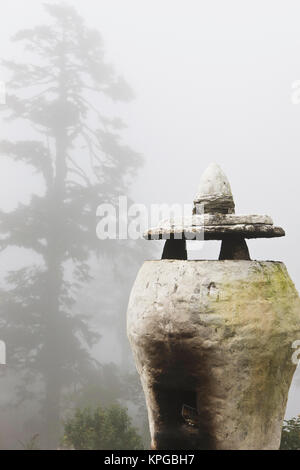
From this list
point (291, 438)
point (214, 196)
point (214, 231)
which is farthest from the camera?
Result: point (291, 438)

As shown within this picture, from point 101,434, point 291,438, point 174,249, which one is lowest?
point 101,434

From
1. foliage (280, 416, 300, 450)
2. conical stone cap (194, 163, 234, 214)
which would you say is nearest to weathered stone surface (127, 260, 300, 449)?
conical stone cap (194, 163, 234, 214)

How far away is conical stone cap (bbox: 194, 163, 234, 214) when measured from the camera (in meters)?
3.78

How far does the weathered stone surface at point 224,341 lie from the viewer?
322 cm

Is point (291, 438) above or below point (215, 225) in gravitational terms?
below

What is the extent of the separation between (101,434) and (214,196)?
4755mm

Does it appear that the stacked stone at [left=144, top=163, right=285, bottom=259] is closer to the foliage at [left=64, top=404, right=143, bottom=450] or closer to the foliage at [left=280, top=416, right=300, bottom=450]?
the foliage at [left=280, top=416, right=300, bottom=450]

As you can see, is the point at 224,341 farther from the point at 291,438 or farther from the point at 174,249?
the point at 291,438

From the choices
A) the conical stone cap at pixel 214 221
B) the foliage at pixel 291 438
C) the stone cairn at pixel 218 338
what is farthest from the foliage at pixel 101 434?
the conical stone cap at pixel 214 221

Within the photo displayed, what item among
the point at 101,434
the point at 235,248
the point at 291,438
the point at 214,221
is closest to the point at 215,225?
the point at 214,221

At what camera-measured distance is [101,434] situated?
22.2 feet

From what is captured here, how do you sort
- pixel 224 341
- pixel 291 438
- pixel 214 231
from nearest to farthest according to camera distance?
pixel 224 341 < pixel 214 231 < pixel 291 438

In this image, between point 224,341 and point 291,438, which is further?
point 291,438

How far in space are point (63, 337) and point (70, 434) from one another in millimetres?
4855
